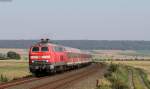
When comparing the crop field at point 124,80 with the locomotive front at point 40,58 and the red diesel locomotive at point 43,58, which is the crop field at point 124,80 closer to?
the red diesel locomotive at point 43,58

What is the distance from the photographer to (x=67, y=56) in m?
64.1

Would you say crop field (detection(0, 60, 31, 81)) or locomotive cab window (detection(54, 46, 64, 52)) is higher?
locomotive cab window (detection(54, 46, 64, 52))

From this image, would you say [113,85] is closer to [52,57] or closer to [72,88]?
[72,88]

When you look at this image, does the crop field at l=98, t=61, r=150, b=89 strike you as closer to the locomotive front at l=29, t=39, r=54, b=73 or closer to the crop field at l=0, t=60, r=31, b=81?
the locomotive front at l=29, t=39, r=54, b=73

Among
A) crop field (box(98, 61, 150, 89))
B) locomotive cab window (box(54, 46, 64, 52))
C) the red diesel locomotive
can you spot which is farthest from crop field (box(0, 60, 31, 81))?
crop field (box(98, 61, 150, 89))

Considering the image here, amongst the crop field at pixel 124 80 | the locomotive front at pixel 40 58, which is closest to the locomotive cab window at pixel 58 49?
the locomotive front at pixel 40 58

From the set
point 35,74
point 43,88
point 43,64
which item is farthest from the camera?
point 35,74

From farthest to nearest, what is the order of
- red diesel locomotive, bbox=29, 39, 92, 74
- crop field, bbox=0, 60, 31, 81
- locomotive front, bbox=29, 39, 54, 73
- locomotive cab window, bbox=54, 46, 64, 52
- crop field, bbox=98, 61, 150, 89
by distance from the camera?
locomotive cab window, bbox=54, 46, 64, 52 < crop field, bbox=0, 60, 31, 81 < red diesel locomotive, bbox=29, 39, 92, 74 < locomotive front, bbox=29, 39, 54, 73 < crop field, bbox=98, 61, 150, 89

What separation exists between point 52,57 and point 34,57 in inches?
74.9

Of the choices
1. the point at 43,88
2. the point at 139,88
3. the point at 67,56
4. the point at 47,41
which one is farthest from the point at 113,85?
the point at 67,56

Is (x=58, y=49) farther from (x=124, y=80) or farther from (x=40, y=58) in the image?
(x=124, y=80)

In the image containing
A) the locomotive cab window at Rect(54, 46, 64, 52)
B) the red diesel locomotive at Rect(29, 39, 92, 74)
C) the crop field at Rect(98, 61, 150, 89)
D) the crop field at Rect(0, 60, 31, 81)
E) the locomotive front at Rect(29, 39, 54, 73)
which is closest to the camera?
the crop field at Rect(98, 61, 150, 89)

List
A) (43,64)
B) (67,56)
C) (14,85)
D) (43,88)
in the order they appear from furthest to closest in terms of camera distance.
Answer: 1. (67,56)
2. (43,64)
3. (14,85)
4. (43,88)

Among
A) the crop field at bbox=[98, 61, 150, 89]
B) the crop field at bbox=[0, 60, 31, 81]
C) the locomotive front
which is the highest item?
the locomotive front
